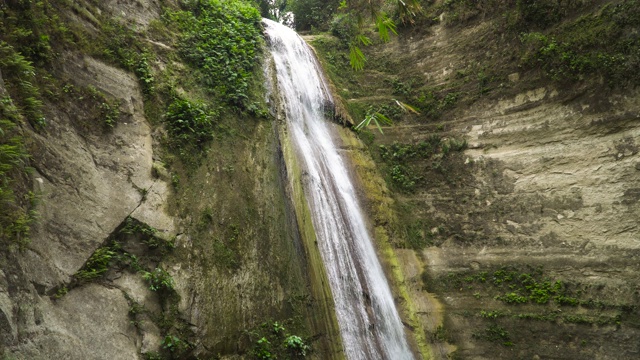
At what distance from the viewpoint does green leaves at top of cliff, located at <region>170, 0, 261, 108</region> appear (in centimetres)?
759

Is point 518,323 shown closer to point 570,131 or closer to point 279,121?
point 570,131

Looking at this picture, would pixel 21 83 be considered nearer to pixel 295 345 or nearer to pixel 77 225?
pixel 77 225

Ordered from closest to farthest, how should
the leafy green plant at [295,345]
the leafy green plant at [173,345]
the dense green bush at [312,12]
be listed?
the leafy green plant at [173,345] < the leafy green plant at [295,345] < the dense green bush at [312,12]

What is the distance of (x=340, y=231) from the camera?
305 inches

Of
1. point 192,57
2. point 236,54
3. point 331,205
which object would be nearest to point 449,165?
point 331,205

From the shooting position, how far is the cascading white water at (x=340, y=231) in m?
6.81

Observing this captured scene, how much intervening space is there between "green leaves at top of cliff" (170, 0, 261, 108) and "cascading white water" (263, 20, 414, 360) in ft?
3.35

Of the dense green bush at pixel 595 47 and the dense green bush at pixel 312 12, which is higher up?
the dense green bush at pixel 595 47

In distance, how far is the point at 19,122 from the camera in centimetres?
419

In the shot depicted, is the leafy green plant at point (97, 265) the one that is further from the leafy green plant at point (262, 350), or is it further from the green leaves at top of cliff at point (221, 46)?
the green leaves at top of cliff at point (221, 46)

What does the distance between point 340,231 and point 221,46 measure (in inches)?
182

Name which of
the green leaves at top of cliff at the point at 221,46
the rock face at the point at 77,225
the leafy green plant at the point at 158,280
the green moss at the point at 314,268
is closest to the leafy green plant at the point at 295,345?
the green moss at the point at 314,268

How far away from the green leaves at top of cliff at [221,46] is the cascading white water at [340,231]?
1022 mm

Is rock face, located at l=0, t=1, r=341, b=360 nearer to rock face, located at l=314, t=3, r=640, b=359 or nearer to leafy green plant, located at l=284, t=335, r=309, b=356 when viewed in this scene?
leafy green plant, located at l=284, t=335, r=309, b=356
